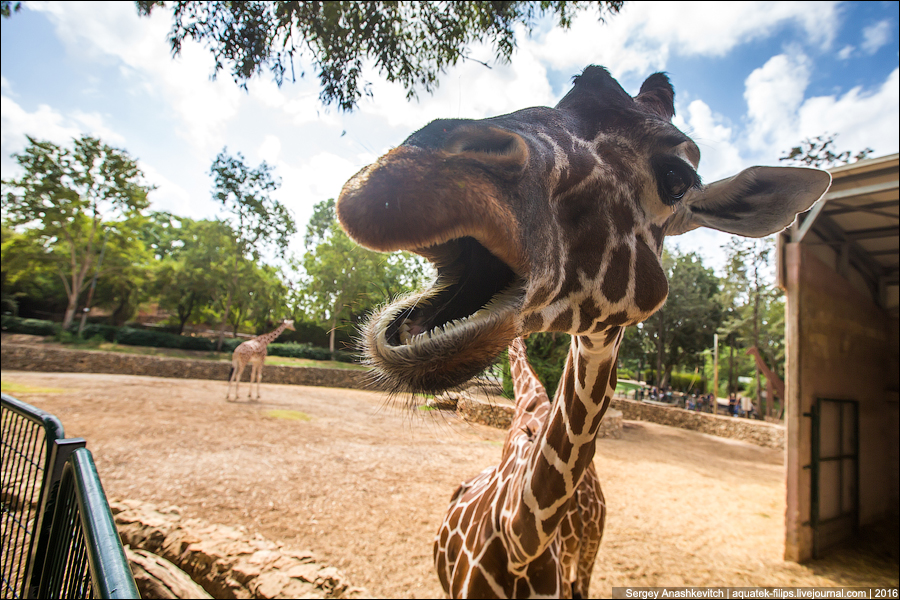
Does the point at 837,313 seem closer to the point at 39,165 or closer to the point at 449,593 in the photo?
the point at 449,593

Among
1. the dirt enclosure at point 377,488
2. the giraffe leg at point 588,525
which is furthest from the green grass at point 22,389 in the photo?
the giraffe leg at point 588,525

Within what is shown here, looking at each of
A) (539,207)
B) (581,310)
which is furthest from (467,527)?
(539,207)

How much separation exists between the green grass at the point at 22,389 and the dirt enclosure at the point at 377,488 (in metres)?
0.08

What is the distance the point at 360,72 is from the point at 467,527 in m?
4.00

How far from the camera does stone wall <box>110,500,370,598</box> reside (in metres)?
3.25

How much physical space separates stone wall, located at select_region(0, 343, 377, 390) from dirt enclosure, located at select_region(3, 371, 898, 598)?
16.9 feet

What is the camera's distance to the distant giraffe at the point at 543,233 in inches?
33.4

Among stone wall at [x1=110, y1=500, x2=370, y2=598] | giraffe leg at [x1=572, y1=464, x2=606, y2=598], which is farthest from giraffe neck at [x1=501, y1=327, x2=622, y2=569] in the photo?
stone wall at [x1=110, y1=500, x2=370, y2=598]

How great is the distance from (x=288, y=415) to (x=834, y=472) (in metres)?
11.0

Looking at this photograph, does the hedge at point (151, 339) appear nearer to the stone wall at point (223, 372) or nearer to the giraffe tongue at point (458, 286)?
the stone wall at point (223, 372)

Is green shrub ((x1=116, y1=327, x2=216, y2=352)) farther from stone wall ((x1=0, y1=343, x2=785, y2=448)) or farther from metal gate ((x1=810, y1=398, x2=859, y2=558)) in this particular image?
metal gate ((x1=810, y1=398, x2=859, y2=558))

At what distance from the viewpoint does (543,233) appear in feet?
3.51

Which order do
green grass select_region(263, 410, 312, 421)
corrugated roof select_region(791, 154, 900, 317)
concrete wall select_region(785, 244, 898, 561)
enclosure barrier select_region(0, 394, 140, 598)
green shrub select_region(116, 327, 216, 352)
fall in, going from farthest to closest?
green shrub select_region(116, 327, 216, 352), green grass select_region(263, 410, 312, 421), concrete wall select_region(785, 244, 898, 561), corrugated roof select_region(791, 154, 900, 317), enclosure barrier select_region(0, 394, 140, 598)

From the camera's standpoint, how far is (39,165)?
21.4 m
